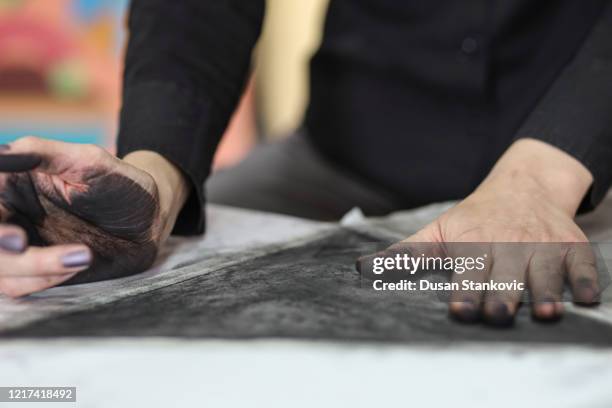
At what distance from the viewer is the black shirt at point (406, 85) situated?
698 millimetres

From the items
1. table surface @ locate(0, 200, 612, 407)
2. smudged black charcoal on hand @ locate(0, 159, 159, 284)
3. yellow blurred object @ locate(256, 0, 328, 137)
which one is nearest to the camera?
table surface @ locate(0, 200, 612, 407)

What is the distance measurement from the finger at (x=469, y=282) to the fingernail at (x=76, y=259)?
271mm

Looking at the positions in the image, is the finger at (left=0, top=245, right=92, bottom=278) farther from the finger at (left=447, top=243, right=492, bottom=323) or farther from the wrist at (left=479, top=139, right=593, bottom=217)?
the wrist at (left=479, top=139, right=593, bottom=217)

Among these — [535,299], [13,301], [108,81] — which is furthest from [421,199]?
[108,81]

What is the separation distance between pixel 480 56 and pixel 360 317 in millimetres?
546

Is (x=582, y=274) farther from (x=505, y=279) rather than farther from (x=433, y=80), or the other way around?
(x=433, y=80)

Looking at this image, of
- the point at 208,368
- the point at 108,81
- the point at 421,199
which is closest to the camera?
the point at 208,368

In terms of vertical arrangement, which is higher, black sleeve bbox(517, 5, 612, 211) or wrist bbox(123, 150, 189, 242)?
black sleeve bbox(517, 5, 612, 211)

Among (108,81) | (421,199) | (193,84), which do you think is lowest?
(108,81)

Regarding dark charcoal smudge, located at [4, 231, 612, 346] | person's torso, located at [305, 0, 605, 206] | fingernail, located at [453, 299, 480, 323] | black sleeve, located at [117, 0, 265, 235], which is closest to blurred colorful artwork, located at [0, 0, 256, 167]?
person's torso, located at [305, 0, 605, 206]

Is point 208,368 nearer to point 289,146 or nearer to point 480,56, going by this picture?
point 480,56

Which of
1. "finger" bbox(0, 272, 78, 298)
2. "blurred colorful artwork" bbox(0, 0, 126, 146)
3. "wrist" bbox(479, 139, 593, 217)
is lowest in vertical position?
"blurred colorful artwork" bbox(0, 0, 126, 146)

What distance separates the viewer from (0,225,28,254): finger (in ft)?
1.57

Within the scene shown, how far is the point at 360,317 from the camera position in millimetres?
458
